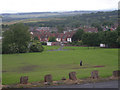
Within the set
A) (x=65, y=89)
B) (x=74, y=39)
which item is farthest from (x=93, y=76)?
(x=74, y=39)

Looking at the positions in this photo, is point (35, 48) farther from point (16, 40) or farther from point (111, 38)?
point (111, 38)

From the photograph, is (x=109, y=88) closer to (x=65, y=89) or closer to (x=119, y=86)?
(x=119, y=86)

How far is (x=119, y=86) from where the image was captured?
522 inches

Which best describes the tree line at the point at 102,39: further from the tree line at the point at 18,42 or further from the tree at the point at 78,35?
the tree at the point at 78,35

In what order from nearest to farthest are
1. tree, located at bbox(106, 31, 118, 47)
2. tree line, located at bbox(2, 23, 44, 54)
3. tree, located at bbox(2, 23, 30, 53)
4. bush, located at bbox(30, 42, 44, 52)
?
tree, located at bbox(2, 23, 30, 53), tree line, located at bbox(2, 23, 44, 54), bush, located at bbox(30, 42, 44, 52), tree, located at bbox(106, 31, 118, 47)

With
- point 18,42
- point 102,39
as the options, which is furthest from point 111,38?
point 18,42

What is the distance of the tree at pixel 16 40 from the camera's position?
40156 mm

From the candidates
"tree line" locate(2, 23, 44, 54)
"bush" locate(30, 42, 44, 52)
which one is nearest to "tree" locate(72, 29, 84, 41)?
"tree line" locate(2, 23, 44, 54)

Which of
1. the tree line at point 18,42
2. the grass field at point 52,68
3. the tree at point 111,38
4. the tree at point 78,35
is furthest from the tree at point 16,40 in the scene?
the tree at point 78,35

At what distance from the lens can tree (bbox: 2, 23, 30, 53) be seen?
40156 mm

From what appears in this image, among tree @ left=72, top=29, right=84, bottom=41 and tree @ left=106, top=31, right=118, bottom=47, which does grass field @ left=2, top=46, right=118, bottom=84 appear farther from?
tree @ left=72, top=29, right=84, bottom=41

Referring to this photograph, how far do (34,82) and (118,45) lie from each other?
33.6 meters

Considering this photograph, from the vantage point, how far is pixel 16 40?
43.1 m

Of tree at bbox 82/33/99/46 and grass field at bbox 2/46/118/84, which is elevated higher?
tree at bbox 82/33/99/46
